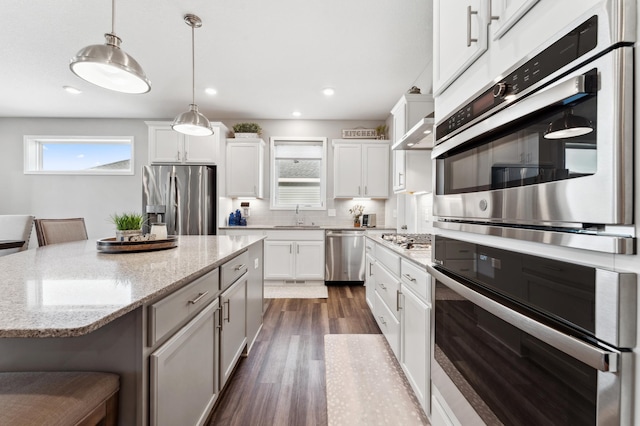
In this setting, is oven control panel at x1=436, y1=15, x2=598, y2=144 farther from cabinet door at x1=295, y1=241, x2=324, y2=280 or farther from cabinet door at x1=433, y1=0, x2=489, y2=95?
cabinet door at x1=295, y1=241, x2=324, y2=280

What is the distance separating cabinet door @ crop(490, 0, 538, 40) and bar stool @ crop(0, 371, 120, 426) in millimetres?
1505

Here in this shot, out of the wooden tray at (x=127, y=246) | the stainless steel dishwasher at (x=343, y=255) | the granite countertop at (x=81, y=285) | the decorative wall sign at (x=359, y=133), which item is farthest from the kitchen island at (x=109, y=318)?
the decorative wall sign at (x=359, y=133)

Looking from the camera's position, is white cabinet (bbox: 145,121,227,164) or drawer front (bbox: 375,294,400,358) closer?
drawer front (bbox: 375,294,400,358)

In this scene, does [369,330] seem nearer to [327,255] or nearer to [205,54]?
[327,255]

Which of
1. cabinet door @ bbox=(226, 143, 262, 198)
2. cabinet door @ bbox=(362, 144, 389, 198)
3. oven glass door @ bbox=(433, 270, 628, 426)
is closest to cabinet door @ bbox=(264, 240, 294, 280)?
cabinet door @ bbox=(226, 143, 262, 198)

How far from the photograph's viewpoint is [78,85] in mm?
3639

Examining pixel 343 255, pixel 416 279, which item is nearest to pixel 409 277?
pixel 416 279

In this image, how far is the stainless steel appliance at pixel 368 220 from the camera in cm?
457

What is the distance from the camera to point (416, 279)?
5.16 feet

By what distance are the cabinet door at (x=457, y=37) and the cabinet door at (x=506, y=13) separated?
1.0 inches

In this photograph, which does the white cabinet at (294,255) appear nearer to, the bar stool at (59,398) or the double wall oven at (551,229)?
the double wall oven at (551,229)

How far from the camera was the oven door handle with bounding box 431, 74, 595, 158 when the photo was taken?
535 millimetres

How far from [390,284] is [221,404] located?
133cm

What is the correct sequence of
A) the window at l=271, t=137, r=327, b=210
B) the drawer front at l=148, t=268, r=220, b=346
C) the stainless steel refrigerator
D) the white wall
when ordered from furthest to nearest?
the window at l=271, t=137, r=327, b=210, the white wall, the stainless steel refrigerator, the drawer front at l=148, t=268, r=220, b=346
